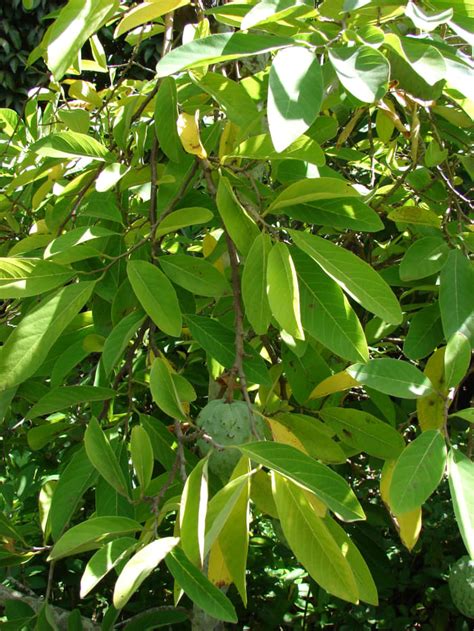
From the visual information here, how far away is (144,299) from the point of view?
2.91ft

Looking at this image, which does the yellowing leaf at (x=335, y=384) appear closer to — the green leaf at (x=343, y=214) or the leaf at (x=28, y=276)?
the green leaf at (x=343, y=214)

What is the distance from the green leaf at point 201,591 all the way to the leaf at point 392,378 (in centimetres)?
29

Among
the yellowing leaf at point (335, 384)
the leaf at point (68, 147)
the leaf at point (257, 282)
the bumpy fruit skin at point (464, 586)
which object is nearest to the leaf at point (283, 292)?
the leaf at point (257, 282)

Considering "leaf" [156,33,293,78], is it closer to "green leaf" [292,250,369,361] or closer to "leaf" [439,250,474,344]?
"green leaf" [292,250,369,361]

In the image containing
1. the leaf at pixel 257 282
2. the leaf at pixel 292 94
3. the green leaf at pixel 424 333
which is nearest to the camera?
the leaf at pixel 292 94

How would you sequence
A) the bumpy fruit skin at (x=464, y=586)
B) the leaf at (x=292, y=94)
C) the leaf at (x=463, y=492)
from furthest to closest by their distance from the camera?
the bumpy fruit skin at (x=464, y=586) < the leaf at (x=463, y=492) < the leaf at (x=292, y=94)

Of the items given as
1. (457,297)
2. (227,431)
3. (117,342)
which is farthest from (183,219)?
(457,297)

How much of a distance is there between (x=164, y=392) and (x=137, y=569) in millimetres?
228

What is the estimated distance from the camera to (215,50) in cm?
70

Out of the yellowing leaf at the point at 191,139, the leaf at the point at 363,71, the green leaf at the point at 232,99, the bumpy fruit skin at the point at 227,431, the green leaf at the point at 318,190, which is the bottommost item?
the bumpy fruit skin at the point at 227,431

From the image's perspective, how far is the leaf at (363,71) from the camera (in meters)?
0.65

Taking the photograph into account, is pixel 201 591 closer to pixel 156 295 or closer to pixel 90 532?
pixel 90 532

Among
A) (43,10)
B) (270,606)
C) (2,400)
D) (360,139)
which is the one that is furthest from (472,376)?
(43,10)

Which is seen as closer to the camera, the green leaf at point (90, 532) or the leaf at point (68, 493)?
the green leaf at point (90, 532)
